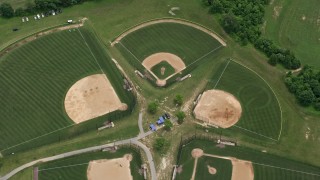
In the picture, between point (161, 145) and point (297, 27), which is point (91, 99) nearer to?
point (161, 145)

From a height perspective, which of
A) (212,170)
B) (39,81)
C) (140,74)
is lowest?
(212,170)

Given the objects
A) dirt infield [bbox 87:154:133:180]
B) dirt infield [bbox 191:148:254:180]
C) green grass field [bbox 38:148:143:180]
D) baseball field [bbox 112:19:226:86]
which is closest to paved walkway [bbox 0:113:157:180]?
green grass field [bbox 38:148:143:180]

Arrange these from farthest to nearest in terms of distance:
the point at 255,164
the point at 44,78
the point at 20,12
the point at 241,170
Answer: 1. the point at 20,12
2. the point at 44,78
3. the point at 255,164
4. the point at 241,170

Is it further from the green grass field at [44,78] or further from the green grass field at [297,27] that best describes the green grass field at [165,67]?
the green grass field at [297,27]

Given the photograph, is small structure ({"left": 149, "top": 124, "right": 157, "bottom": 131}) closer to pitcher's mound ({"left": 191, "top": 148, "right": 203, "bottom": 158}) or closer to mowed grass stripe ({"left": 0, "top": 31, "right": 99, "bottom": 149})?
pitcher's mound ({"left": 191, "top": 148, "right": 203, "bottom": 158})

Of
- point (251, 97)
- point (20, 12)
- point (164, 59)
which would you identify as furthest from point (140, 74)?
point (20, 12)
